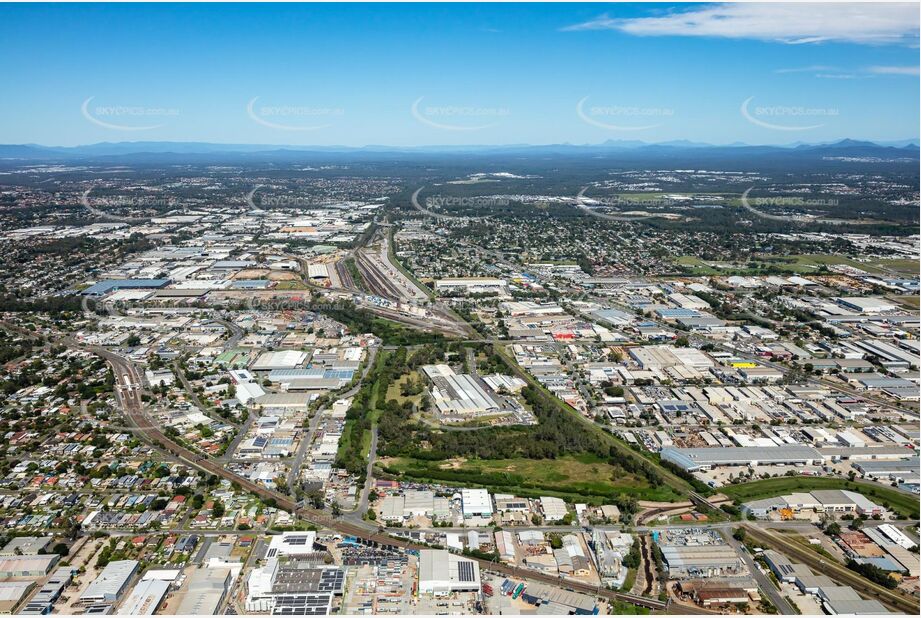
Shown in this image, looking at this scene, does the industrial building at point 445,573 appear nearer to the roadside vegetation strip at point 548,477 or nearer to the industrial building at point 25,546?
A: the roadside vegetation strip at point 548,477

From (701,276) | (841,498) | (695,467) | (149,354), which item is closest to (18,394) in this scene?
(149,354)

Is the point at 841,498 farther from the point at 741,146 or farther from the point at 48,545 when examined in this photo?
the point at 741,146

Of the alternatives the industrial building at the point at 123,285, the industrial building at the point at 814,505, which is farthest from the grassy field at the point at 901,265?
the industrial building at the point at 123,285

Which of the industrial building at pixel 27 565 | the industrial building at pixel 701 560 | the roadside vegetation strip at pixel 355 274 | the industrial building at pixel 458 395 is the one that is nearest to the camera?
the industrial building at pixel 27 565

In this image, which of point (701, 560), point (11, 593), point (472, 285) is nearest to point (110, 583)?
point (11, 593)

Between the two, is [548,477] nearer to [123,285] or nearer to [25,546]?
[25,546]

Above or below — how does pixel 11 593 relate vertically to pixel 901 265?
below

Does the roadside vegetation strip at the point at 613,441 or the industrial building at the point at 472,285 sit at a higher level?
the industrial building at the point at 472,285
